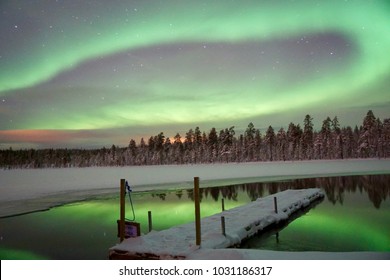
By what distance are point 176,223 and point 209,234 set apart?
3.43 m

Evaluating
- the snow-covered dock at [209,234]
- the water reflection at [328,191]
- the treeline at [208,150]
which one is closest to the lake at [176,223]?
the water reflection at [328,191]

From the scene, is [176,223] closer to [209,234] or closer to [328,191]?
[209,234]

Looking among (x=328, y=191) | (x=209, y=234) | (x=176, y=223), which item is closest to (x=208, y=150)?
(x=328, y=191)

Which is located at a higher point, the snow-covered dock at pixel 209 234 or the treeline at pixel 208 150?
the treeline at pixel 208 150

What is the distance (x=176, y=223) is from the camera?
10.9 m

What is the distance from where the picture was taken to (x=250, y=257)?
18.9ft

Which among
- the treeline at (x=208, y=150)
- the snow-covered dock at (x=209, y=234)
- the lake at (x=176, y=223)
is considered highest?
the treeline at (x=208, y=150)

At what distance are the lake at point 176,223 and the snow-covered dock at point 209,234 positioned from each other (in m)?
0.44

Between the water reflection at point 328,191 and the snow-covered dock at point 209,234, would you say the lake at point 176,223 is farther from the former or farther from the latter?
the snow-covered dock at point 209,234

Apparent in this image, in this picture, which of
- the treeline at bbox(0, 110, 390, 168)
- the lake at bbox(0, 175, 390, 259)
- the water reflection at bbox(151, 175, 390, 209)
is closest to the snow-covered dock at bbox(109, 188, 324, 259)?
the lake at bbox(0, 175, 390, 259)

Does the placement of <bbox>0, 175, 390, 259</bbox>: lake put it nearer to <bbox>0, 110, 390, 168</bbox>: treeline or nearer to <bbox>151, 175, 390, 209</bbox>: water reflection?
<bbox>151, 175, 390, 209</bbox>: water reflection

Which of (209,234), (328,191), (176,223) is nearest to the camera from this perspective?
(209,234)

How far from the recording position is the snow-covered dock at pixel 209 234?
6242mm
